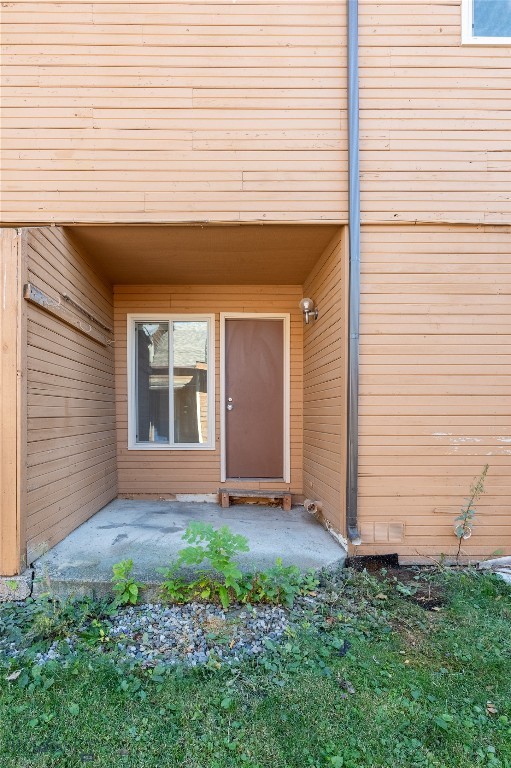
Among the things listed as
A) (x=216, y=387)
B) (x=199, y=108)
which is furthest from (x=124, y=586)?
(x=199, y=108)

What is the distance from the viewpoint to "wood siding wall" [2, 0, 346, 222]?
3195 mm

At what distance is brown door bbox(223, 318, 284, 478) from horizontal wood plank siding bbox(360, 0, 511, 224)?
1991 mm

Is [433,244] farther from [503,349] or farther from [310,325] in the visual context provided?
[310,325]

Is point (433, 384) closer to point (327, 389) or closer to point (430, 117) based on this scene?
point (327, 389)

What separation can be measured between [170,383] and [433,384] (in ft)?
9.46

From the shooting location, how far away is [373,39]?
3.21 metres

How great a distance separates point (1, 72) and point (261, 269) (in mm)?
2615

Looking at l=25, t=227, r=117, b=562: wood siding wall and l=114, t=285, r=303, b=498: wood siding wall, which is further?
l=114, t=285, r=303, b=498: wood siding wall

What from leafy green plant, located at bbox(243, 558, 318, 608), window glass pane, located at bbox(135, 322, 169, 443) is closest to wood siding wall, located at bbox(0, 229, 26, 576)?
leafy green plant, located at bbox(243, 558, 318, 608)

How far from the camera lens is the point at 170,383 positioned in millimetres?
4805

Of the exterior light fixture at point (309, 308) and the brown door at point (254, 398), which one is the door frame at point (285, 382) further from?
the exterior light fixture at point (309, 308)

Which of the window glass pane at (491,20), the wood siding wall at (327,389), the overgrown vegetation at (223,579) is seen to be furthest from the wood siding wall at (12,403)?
the window glass pane at (491,20)

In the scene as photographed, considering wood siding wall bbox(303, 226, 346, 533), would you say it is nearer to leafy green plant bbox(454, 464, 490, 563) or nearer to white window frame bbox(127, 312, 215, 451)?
leafy green plant bbox(454, 464, 490, 563)

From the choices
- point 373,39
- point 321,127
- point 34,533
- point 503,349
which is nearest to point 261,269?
point 321,127
